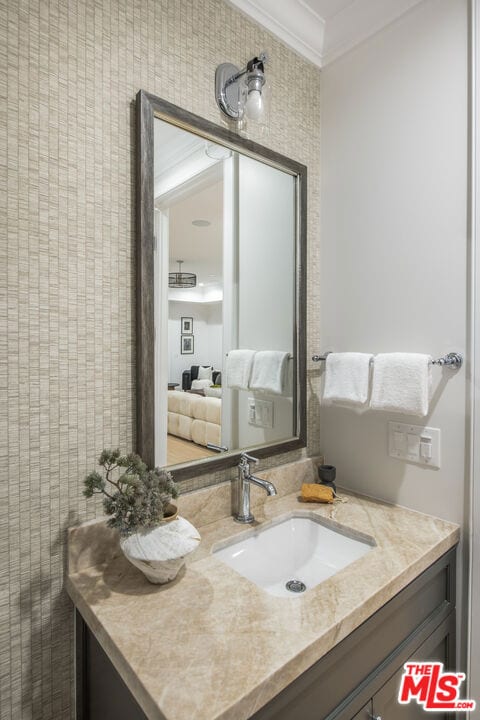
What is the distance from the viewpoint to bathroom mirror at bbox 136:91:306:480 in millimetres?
1087

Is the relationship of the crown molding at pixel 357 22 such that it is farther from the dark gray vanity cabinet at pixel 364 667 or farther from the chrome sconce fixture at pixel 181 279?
the dark gray vanity cabinet at pixel 364 667

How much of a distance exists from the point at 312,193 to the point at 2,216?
112 centimetres

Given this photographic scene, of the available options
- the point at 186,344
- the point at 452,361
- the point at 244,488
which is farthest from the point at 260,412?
the point at 452,361

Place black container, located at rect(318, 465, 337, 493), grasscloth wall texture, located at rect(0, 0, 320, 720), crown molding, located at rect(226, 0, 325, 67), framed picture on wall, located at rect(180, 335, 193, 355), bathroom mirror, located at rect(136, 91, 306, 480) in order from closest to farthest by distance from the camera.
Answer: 1. grasscloth wall texture, located at rect(0, 0, 320, 720)
2. bathroom mirror, located at rect(136, 91, 306, 480)
3. framed picture on wall, located at rect(180, 335, 193, 355)
4. crown molding, located at rect(226, 0, 325, 67)
5. black container, located at rect(318, 465, 337, 493)

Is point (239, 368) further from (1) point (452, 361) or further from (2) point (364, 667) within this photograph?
(2) point (364, 667)

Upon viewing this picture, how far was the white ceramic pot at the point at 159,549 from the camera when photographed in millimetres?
852

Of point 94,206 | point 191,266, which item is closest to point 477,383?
point 191,266

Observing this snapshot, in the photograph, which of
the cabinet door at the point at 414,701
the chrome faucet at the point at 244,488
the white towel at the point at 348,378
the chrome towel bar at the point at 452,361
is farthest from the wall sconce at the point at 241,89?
the cabinet door at the point at 414,701

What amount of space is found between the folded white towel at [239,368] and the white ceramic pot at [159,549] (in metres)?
0.54

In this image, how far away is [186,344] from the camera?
3.94ft

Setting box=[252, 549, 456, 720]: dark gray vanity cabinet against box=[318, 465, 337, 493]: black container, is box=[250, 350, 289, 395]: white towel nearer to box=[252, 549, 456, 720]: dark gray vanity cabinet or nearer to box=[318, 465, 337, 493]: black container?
box=[318, 465, 337, 493]: black container

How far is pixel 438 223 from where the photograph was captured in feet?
4.08

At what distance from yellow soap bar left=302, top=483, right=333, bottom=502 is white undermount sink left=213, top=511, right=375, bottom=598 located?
70 millimetres

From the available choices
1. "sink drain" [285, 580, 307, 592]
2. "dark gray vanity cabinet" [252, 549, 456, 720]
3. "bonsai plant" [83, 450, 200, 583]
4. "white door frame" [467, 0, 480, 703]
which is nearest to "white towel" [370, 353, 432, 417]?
"white door frame" [467, 0, 480, 703]
